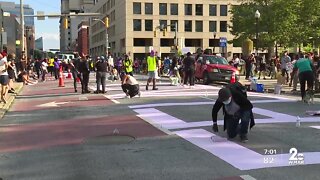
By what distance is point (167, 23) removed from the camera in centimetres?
9038

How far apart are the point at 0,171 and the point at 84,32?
138 meters

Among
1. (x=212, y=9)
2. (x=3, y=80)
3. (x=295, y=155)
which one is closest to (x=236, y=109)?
(x=295, y=155)

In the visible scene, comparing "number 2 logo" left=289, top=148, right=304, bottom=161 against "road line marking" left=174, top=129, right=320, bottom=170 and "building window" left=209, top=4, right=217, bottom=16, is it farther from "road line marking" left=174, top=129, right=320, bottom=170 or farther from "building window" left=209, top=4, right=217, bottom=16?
"building window" left=209, top=4, right=217, bottom=16

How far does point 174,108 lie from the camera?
1381 centimetres

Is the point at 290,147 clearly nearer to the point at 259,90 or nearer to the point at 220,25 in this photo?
the point at 259,90

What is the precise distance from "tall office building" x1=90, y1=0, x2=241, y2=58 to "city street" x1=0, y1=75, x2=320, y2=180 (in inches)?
2976

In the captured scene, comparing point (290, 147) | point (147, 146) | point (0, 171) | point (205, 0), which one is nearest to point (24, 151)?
point (0, 171)

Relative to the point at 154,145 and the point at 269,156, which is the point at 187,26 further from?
the point at 269,156

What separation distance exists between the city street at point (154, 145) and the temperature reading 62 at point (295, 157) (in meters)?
0.01

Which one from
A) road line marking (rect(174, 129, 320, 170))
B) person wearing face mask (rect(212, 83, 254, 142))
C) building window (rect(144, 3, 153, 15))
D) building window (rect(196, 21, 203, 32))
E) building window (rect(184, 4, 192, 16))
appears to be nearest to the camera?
road line marking (rect(174, 129, 320, 170))

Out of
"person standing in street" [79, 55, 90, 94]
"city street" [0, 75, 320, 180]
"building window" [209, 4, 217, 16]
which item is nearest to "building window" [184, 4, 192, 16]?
"building window" [209, 4, 217, 16]

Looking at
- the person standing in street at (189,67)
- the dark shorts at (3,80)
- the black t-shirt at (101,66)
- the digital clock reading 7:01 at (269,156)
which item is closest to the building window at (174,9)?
the person standing in street at (189,67)

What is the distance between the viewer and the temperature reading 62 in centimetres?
694

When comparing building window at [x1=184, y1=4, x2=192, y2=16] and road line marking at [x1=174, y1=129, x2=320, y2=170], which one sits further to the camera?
building window at [x1=184, y1=4, x2=192, y2=16]
